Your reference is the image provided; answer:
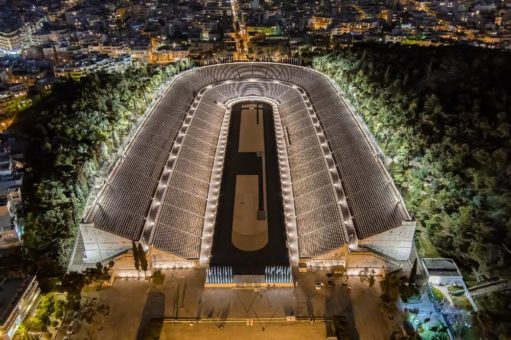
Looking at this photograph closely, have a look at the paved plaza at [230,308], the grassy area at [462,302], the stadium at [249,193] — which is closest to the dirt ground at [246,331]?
the paved plaza at [230,308]

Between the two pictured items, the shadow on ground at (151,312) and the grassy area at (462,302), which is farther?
the grassy area at (462,302)

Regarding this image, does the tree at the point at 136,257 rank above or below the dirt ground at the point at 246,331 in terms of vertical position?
above

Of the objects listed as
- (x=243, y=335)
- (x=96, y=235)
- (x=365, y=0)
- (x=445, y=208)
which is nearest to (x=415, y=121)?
(x=445, y=208)

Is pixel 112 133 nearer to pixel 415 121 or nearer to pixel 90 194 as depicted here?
pixel 90 194

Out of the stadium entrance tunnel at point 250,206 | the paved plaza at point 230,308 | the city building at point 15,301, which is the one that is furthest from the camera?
the stadium entrance tunnel at point 250,206

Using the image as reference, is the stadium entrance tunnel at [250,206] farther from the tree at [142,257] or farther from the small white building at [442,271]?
the small white building at [442,271]

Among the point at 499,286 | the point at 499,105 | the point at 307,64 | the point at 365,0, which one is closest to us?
the point at 499,286

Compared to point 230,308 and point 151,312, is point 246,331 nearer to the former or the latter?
point 230,308
